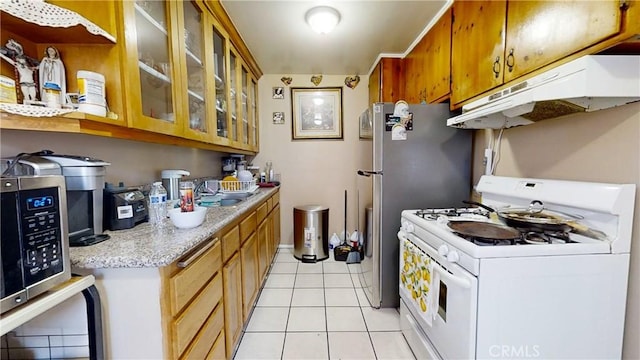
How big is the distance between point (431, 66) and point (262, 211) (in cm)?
194

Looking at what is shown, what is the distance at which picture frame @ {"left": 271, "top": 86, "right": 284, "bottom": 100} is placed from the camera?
343 cm

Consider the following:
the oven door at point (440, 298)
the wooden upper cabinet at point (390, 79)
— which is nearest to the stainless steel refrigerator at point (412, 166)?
the oven door at point (440, 298)

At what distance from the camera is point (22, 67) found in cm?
90

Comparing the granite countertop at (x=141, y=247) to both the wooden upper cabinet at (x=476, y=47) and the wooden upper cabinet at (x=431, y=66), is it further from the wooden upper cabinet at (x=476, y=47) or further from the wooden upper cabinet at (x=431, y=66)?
the wooden upper cabinet at (x=431, y=66)

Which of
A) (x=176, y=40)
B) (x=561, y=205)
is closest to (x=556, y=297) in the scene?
(x=561, y=205)

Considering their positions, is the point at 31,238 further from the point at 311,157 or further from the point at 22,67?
the point at 311,157

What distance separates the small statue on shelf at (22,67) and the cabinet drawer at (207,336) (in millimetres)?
1042

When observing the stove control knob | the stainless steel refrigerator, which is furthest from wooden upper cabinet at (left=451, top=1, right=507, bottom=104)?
the stove control knob

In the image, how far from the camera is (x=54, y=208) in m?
0.68

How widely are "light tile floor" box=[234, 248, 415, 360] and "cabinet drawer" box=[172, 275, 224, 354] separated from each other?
66 cm

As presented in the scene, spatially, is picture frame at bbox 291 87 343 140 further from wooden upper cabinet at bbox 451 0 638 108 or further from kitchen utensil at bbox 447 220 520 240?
kitchen utensil at bbox 447 220 520 240

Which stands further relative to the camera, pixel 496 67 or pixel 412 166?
pixel 412 166

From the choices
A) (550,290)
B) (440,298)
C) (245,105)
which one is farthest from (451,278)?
(245,105)

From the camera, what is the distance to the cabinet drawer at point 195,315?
903 millimetres
